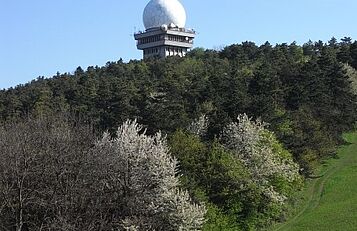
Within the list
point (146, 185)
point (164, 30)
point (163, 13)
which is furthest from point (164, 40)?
point (146, 185)

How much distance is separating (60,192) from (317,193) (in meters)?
16.7

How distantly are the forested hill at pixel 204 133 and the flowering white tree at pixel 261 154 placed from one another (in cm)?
7

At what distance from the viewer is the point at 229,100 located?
47.0 meters

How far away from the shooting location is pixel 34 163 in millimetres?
35375

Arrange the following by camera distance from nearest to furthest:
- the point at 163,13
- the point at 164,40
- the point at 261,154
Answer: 1. the point at 261,154
2. the point at 163,13
3. the point at 164,40

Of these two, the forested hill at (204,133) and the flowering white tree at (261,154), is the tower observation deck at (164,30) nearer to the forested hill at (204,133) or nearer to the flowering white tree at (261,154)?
the forested hill at (204,133)

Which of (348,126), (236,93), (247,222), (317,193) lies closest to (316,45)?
(348,126)

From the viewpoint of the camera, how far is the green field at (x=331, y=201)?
31.8m

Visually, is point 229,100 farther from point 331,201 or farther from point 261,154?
point 331,201

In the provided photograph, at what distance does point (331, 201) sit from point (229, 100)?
1312cm

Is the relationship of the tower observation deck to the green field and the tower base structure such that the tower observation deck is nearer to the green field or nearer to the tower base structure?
the tower base structure

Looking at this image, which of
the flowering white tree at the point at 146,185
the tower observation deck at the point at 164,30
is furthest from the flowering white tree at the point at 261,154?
the tower observation deck at the point at 164,30

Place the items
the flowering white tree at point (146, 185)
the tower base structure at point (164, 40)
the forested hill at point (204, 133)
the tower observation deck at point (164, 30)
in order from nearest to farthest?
the flowering white tree at point (146, 185) < the forested hill at point (204, 133) < the tower observation deck at point (164, 30) < the tower base structure at point (164, 40)

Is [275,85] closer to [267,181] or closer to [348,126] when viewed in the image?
[348,126]
